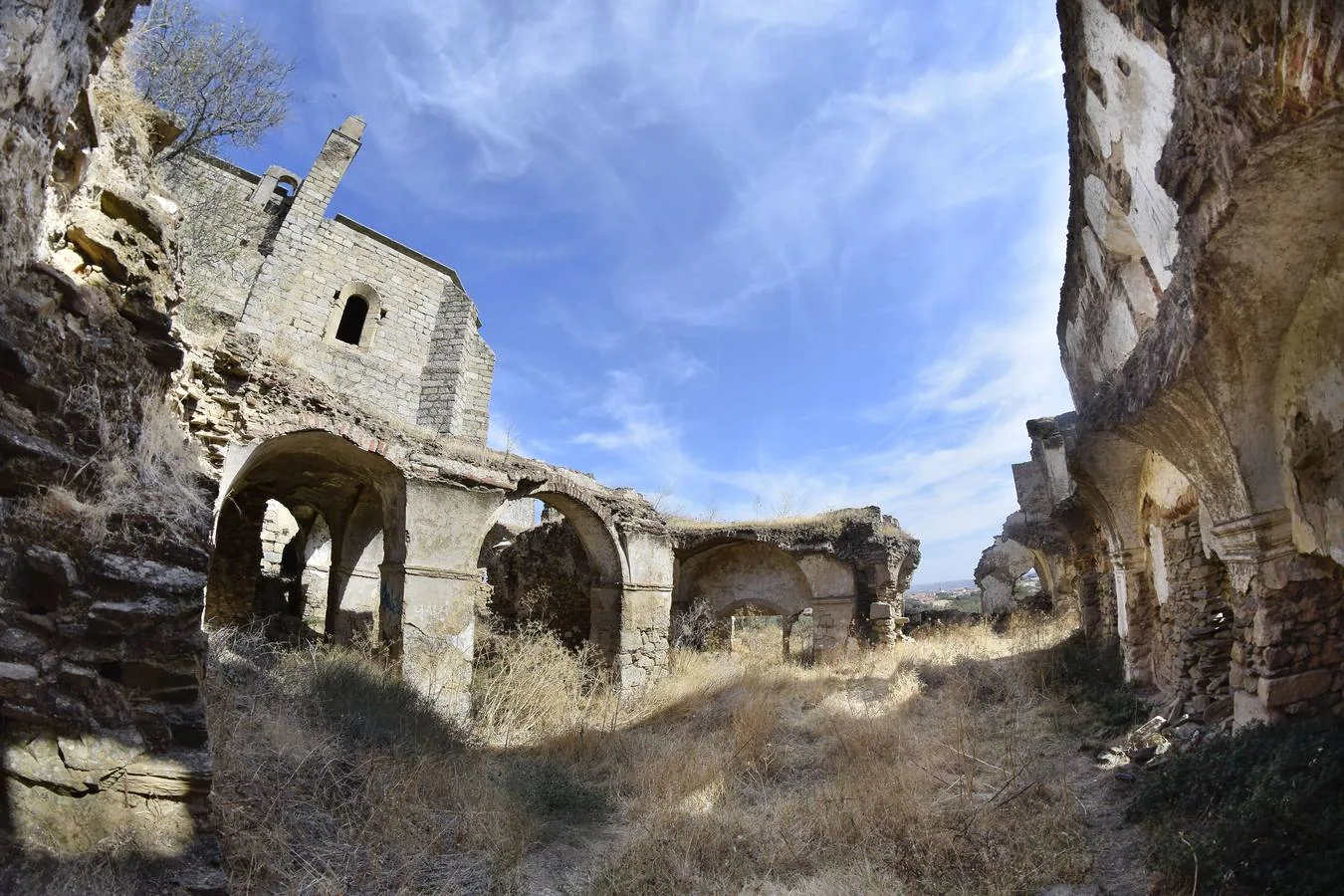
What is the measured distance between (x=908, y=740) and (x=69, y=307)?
7.00 m

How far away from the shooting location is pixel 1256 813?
360cm

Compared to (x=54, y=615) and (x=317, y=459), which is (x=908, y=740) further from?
(x=317, y=459)

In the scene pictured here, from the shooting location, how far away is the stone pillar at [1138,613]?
25.2 ft

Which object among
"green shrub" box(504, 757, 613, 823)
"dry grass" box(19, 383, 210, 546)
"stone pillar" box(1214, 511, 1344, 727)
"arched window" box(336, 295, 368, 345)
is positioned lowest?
"green shrub" box(504, 757, 613, 823)

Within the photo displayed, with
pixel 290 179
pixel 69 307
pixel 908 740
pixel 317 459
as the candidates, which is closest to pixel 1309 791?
pixel 908 740

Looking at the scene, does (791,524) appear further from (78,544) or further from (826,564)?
(78,544)

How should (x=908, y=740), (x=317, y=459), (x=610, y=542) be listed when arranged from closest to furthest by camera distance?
(x=908, y=740)
(x=317, y=459)
(x=610, y=542)

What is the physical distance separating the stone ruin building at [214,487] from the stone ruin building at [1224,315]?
4434 millimetres

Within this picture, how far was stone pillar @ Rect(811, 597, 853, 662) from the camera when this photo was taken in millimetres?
12711

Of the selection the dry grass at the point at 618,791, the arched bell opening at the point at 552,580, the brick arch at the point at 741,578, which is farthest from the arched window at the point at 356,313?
the dry grass at the point at 618,791

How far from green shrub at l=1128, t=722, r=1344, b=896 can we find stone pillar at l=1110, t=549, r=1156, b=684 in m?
3.41

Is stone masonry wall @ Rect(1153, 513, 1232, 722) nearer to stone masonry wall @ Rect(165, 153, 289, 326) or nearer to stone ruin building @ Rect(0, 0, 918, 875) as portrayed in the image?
stone ruin building @ Rect(0, 0, 918, 875)

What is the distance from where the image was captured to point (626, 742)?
7.29 m

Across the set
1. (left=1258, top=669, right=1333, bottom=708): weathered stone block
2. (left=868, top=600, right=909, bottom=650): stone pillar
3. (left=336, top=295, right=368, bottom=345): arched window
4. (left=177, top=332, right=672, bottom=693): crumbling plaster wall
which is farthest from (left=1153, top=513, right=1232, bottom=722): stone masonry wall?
(left=336, top=295, right=368, bottom=345): arched window
